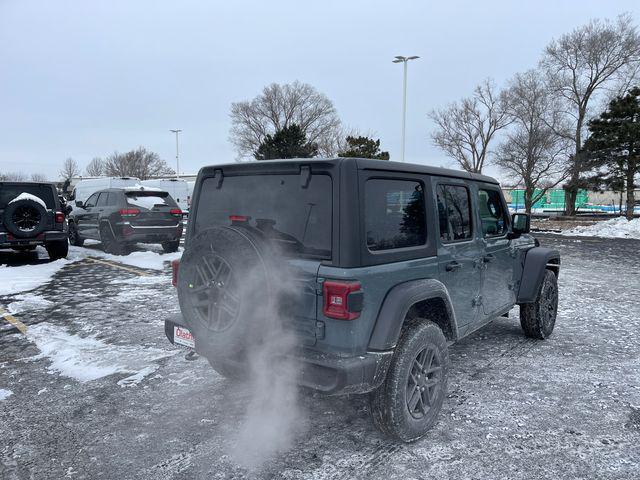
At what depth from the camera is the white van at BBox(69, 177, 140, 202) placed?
2138 cm

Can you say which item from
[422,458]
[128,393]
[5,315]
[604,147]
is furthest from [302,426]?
[604,147]

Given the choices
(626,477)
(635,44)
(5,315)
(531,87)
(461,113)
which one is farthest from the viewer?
(461,113)

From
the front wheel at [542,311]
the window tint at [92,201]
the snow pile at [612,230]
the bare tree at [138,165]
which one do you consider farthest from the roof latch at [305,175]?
the bare tree at [138,165]

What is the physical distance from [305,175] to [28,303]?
6070 millimetres

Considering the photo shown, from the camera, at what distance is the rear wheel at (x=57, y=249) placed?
11023 millimetres

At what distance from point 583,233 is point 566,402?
20123 millimetres

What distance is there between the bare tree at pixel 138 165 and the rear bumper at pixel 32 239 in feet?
217

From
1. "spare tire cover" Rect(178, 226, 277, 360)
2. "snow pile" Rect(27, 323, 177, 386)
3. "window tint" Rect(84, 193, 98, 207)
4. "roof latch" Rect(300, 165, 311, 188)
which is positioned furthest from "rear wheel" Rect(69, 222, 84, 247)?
"roof latch" Rect(300, 165, 311, 188)

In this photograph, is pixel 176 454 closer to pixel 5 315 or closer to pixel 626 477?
pixel 626 477

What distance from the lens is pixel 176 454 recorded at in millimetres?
3004

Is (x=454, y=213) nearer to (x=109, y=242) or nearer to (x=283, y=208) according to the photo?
(x=283, y=208)

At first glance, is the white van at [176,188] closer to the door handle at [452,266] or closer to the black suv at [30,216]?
the black suv at [30,216]

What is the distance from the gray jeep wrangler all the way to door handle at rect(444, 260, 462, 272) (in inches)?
0.8

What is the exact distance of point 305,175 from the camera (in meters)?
3.00
